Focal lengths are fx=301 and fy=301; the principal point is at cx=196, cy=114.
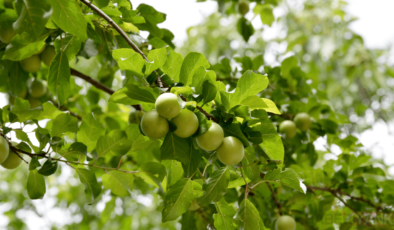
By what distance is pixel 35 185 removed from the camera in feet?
3.73

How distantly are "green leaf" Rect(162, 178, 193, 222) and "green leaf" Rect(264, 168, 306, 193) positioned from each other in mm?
272

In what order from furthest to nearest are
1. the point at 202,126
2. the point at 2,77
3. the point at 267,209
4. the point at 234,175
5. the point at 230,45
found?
1. the point at 230,45
2. the point at 267,209
3. the point at 2,77
4. the point at 234,175
5. the point at 202,126

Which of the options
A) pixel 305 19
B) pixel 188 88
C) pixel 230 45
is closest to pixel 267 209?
pixel 188 88

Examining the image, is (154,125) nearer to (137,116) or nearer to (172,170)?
(172,170)

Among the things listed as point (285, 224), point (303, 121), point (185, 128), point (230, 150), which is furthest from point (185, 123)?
point (303, 121)

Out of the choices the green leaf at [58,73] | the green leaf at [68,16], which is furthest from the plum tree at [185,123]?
the green leaf at [58,73]

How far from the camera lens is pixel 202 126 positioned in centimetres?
86

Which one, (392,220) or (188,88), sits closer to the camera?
(188,88)

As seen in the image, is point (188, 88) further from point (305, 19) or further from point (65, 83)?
point (305, 19)

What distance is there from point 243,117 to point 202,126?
0.45ft

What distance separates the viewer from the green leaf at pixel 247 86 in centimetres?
90

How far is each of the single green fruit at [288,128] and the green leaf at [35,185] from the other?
1227mm

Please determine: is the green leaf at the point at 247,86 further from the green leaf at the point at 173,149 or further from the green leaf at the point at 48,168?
the green leaf at the point at 48,168

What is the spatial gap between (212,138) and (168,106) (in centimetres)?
15
